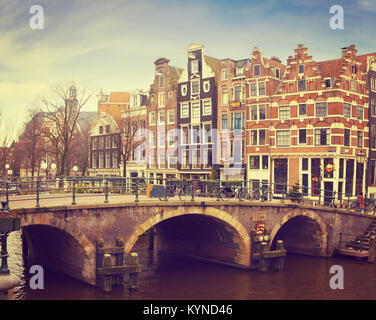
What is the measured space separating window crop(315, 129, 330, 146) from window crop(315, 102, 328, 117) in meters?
1.26

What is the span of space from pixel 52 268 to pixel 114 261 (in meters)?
4.70

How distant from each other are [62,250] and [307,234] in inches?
563

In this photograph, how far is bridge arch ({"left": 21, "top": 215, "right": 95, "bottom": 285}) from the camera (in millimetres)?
16531

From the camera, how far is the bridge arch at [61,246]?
54.2 ft

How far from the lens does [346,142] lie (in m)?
34.2

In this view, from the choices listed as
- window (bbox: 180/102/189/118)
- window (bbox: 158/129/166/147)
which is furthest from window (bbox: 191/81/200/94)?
window (bbox: 158/129/166/147)

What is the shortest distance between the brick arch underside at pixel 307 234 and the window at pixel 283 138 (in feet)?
35.1

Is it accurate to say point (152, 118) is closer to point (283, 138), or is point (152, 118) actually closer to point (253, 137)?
point (253, 137)

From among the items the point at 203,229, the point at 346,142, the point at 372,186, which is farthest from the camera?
the point at 372,186

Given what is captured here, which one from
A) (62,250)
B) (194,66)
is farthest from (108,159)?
(62,250)

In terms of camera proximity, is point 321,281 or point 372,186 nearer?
point 321,281

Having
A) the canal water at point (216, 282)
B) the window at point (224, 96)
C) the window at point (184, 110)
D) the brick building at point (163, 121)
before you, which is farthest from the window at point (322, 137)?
the brick building at point (163, 121)
